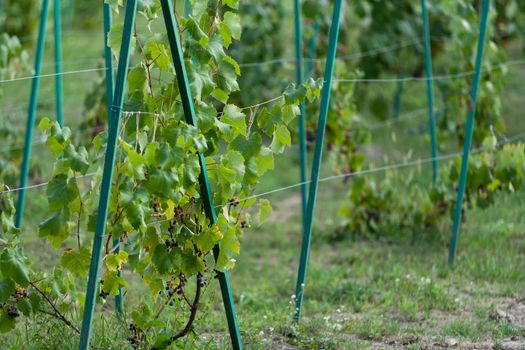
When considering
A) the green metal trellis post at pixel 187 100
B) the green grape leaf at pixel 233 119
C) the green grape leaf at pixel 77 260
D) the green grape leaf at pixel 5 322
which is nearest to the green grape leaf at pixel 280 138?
the green grape leaf at pixel 233 119

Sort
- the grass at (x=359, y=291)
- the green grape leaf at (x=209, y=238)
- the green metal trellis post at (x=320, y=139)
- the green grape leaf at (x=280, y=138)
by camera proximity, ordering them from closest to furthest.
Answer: the green grape leaf at (x=209, y=238), the green grape leaf at (x=280, y=138), the grass at (x=359, y=291), the green metal trellis post at (x=320, y=139)

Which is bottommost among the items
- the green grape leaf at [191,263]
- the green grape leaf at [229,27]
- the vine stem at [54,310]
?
the vine stem at [54,310]

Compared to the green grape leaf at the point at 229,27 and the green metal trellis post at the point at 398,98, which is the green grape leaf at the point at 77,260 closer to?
the green grape leaf at the point at 229,27

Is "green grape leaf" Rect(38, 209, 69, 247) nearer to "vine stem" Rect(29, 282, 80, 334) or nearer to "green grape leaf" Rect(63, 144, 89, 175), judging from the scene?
"green grape leaf" Rect(63, 144, 89, 175)

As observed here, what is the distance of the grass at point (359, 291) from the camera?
391cm

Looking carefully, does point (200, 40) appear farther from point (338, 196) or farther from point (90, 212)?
point (338, 196)

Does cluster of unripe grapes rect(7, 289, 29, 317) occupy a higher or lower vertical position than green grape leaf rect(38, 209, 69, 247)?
lower

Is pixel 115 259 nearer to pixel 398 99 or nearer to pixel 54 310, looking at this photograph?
pixel 54 310

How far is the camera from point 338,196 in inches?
279

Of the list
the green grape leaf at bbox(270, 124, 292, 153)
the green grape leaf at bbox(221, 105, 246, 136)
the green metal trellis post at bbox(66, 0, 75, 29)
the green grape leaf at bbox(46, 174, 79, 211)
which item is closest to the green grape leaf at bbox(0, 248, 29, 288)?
the green grape leaf at bbox(46, 174, 79, 211)

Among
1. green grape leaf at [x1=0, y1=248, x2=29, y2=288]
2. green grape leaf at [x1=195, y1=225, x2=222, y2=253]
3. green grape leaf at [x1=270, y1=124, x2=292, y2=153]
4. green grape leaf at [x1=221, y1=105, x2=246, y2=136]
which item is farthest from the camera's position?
green grape leaf at [x1=270, y1=124, x2=292, y2=153]

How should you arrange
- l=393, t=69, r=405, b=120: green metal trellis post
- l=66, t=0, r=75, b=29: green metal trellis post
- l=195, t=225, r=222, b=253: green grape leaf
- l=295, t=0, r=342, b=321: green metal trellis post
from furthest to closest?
l=66, t=0, r=75, b=29: green metal trellis post → l=393, t=69, r=405, b=120: green metal trellis post → l=295, t=0, r=342, b=321: green metal trellis post → l=195, t=225, r=222, b=253: green grape leaf

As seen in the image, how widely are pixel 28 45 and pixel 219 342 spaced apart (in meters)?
5.87

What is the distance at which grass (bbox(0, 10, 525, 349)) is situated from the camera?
3908mm
